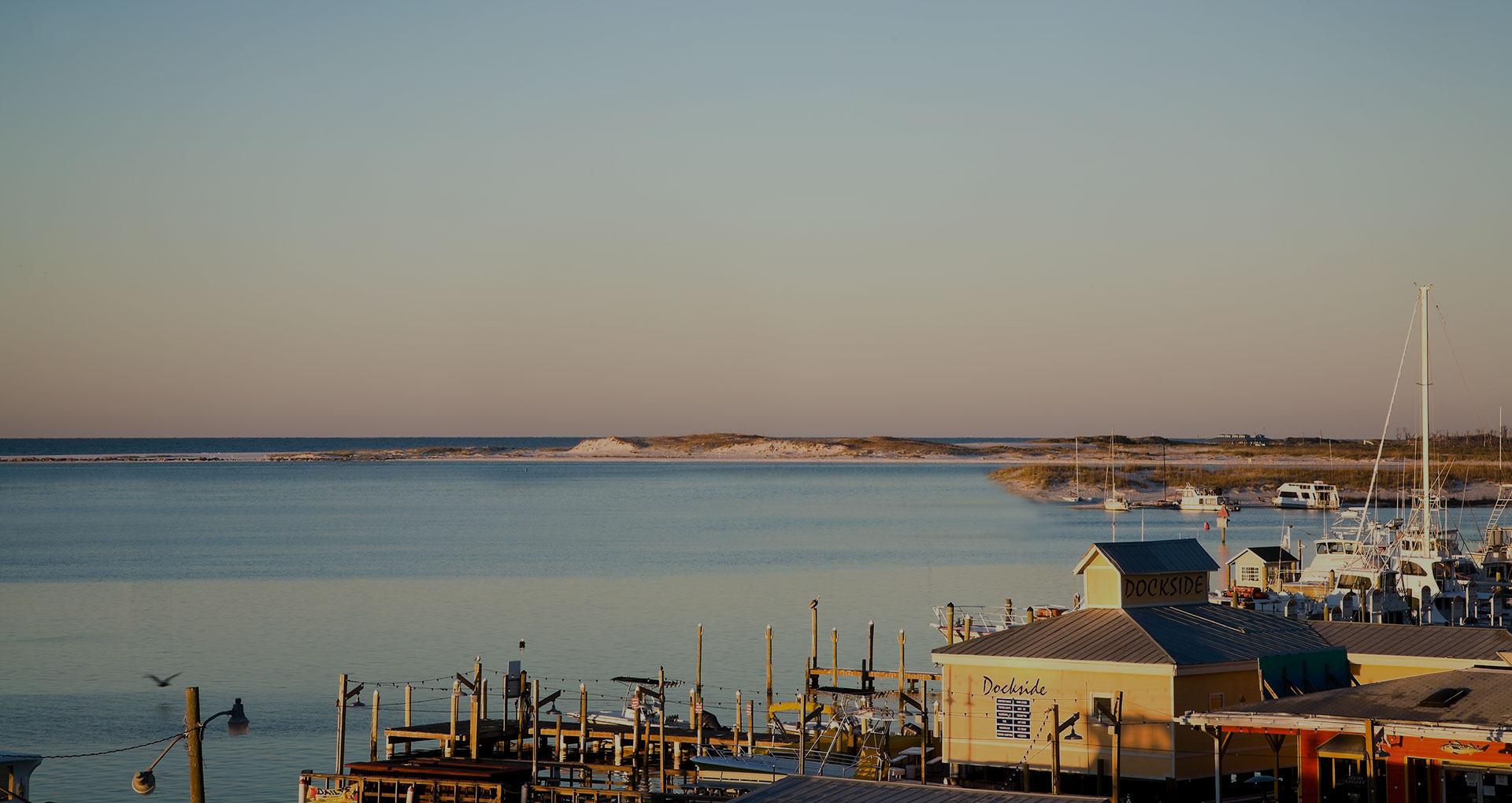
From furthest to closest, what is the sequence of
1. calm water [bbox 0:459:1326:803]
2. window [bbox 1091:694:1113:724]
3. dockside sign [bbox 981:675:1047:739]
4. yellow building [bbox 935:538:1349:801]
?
calm water [bbox 0:459:1326:803] < dockside sign [bbox 981:675:1047:739] < window [bbox 1091:694:1113:724] < yellow building [bbox 935:538:1349:801]

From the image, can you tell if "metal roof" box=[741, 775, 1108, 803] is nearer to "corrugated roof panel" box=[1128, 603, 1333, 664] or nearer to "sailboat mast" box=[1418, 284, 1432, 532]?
"corrugated roof panel" box=[1128, 603, 1333, 664]

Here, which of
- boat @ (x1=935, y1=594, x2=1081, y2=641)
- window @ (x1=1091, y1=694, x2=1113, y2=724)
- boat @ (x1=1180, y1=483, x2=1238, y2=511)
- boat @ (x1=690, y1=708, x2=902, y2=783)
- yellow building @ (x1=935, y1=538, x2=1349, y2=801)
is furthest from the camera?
boat @ (x1=1180, y1=483, x2=1238, y2=511)

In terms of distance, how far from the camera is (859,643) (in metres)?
64.9

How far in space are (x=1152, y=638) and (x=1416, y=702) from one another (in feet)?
23.6

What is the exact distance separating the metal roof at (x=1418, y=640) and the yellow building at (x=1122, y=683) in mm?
1040

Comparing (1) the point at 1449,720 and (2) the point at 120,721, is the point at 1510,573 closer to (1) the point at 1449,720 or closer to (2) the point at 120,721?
(1) the point at 1449,720

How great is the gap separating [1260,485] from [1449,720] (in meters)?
166

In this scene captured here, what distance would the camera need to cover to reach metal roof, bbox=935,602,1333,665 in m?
31.4

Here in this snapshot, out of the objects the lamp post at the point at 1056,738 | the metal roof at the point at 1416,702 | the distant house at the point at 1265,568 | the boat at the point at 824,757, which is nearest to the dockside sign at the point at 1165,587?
the lamp post at the point at 1056,738

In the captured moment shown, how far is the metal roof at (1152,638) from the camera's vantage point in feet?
103

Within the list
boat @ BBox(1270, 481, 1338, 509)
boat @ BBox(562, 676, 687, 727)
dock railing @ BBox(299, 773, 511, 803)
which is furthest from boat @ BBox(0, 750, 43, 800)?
boat @ BBox(1270, 481, 1338, 509)

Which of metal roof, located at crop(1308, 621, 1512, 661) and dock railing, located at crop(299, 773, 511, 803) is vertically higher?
metal roof, located at crop(1308, 621, 1512, 661)

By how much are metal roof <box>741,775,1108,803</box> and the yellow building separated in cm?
672

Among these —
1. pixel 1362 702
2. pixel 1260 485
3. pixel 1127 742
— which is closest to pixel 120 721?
pixel 1127 742
